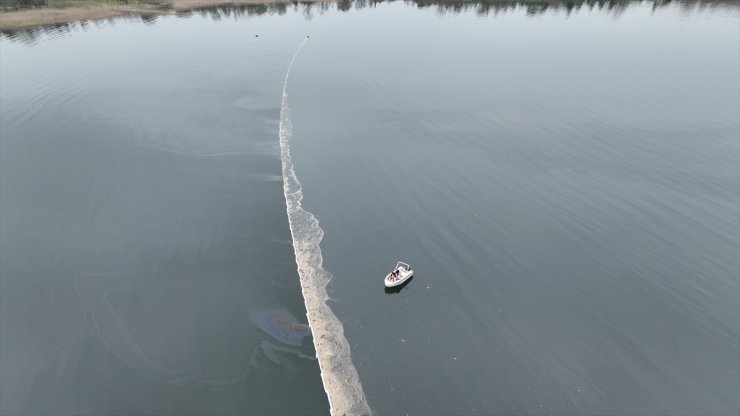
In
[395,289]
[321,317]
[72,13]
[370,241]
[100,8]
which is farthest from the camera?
[100,8]

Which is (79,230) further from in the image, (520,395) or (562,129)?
(562,129)

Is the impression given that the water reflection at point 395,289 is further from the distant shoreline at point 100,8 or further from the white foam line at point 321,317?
the distant shoreline at point 100,8

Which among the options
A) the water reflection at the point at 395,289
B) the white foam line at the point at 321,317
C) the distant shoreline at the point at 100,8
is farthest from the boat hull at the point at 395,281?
the distant shoreline at the point at 100,8

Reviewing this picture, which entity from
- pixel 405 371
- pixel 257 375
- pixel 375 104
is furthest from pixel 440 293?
pixel 375 104

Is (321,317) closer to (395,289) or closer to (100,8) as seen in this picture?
(395,289)

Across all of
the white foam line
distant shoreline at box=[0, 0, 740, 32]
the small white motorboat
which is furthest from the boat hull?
distant shoreline at box=[0, 0, 740, 32]

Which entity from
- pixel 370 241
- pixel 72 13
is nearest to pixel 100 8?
pixel 72 13
